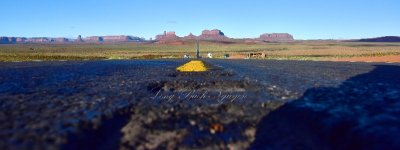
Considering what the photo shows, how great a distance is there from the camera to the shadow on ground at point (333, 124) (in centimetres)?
834

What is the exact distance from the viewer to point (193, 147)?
7.78 metres

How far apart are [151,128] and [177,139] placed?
3.56 feet

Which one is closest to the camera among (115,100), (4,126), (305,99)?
(4,126)

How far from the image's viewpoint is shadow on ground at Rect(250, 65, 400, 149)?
27.4ft

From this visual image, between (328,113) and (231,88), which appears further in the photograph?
(231,88)

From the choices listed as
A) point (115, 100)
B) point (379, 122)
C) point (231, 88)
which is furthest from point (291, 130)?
point (231, 88)

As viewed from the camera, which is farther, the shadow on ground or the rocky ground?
the shadow on ground

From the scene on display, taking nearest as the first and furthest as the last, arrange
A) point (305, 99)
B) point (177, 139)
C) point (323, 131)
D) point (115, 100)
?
point (177, 139) → point (323, 131) → point (115, 100) → point (305, 99)

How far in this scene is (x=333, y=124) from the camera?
10.1m

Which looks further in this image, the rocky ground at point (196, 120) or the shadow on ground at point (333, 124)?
the shadow on ground at point (333, 124)

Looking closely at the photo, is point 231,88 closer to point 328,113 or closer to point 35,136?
point 328,113

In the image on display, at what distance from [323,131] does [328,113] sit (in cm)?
213

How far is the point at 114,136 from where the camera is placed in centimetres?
845

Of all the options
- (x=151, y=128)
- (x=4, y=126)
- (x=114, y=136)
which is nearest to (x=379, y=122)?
(x=151, y=128)
